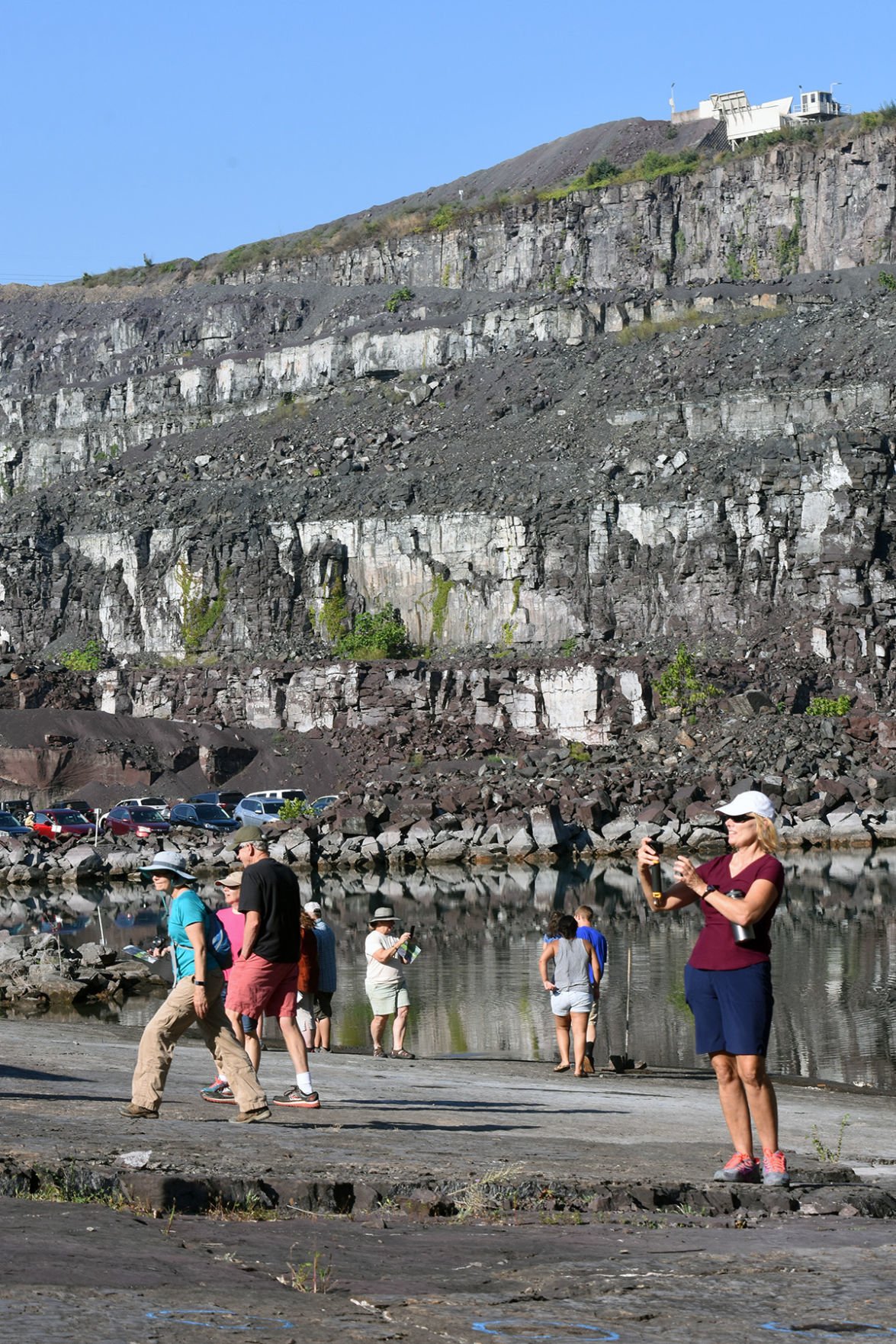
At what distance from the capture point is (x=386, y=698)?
92.9m

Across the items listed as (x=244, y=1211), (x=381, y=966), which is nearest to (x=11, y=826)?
(x=381, y=966)

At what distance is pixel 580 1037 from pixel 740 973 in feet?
32.7

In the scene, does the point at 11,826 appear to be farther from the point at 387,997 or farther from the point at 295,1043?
the point at 295,1043

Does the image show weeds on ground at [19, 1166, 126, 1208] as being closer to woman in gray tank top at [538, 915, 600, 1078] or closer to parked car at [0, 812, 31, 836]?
woman in gray tank top at [538, 915, 600, 1078]

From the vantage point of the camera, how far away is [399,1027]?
21094 mm

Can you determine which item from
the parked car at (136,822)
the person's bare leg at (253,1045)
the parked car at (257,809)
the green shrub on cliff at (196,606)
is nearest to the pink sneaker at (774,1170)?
the person's bare leg at (253,1045)

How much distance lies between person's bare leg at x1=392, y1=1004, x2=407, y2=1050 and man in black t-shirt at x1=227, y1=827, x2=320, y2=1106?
22.8 ft

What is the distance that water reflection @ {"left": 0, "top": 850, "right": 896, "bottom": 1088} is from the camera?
973 inches

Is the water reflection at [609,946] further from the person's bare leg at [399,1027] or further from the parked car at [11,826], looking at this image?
the parked car at [11,826]

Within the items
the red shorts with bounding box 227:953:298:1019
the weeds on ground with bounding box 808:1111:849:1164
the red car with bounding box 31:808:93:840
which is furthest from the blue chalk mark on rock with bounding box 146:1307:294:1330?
the red car with bounding box 31:808:93:840

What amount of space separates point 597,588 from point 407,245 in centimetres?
5869

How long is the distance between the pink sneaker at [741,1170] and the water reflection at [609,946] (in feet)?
36.8

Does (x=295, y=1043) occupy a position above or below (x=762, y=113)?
below

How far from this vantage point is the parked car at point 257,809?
76438 millimetres
